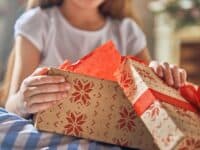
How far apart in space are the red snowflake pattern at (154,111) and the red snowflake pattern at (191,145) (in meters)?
0.05

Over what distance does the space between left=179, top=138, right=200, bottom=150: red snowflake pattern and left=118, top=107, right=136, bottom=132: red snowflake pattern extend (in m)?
0.13

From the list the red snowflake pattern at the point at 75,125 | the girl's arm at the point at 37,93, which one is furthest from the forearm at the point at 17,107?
the red snowflake pattern at the point at 75,125

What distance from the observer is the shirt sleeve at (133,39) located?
4.01ft

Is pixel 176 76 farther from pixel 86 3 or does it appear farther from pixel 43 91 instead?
pixel 86 3

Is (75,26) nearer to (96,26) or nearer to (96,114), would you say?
(96,26)

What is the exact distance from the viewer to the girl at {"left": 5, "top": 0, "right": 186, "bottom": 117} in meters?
1.07

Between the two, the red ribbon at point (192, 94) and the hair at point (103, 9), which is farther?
the hair at point (103, 9)

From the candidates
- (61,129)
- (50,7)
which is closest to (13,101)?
(61,129)

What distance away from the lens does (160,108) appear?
54 centimetres

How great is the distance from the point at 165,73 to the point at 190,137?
22 cm

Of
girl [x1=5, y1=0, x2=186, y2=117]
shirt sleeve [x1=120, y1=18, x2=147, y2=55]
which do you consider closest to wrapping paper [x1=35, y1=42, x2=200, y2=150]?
girl [x1=5, y1=0, x2=186, y2=117]

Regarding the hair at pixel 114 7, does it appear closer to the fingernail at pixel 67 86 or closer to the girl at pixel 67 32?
the girl at pixel 67 32

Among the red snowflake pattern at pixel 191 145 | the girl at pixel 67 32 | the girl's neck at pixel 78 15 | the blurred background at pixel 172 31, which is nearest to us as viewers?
the red snowflake pattern at pixel 191 145

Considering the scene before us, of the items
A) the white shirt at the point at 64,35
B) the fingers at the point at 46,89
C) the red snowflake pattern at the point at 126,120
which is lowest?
the red snowflake pattern at the point at 126,120
